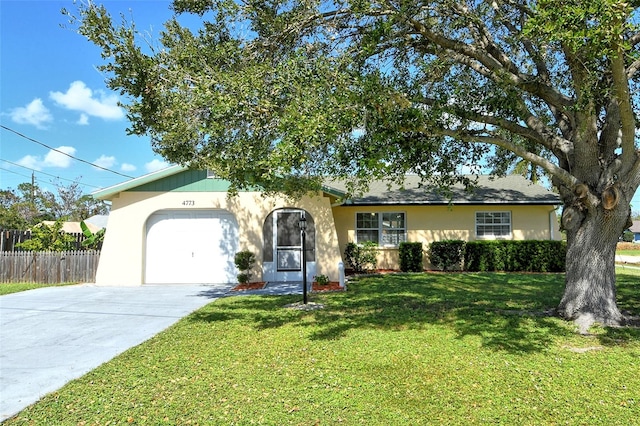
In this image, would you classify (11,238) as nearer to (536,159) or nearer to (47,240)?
(47,240)

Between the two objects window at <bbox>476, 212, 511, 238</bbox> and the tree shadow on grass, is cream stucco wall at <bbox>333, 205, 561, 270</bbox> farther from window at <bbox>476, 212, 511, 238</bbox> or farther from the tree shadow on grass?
the tree shadow on grass

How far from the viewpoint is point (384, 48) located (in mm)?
7871

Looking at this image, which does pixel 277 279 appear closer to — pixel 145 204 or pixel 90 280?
pixel 145 204

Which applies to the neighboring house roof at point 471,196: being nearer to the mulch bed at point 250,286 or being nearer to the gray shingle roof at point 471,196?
the gray shingle roof at point 471,196

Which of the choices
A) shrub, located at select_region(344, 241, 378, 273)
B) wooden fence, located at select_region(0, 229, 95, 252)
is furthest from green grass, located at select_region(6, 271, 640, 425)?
wooden fence, located at select_region(0, 229, 95, 252)

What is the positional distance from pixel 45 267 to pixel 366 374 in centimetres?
1392

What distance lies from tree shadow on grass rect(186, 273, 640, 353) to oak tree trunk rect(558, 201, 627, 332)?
16.5 inches

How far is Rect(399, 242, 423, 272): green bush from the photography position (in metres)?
16.2

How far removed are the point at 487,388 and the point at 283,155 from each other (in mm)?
3819

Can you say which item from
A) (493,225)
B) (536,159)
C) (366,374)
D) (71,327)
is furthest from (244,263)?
(493,225)

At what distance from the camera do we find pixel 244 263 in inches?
528

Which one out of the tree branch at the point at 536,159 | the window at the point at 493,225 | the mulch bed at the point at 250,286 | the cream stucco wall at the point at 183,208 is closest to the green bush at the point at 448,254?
the window at the point at 493,225

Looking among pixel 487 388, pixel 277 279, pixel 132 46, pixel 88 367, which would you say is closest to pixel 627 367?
pixel 487 388

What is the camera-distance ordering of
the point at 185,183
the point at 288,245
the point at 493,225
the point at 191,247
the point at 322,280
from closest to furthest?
the point at 322,280
the point at 185,183
the point at 191,247
the point at 288,245
the point at 493,225
